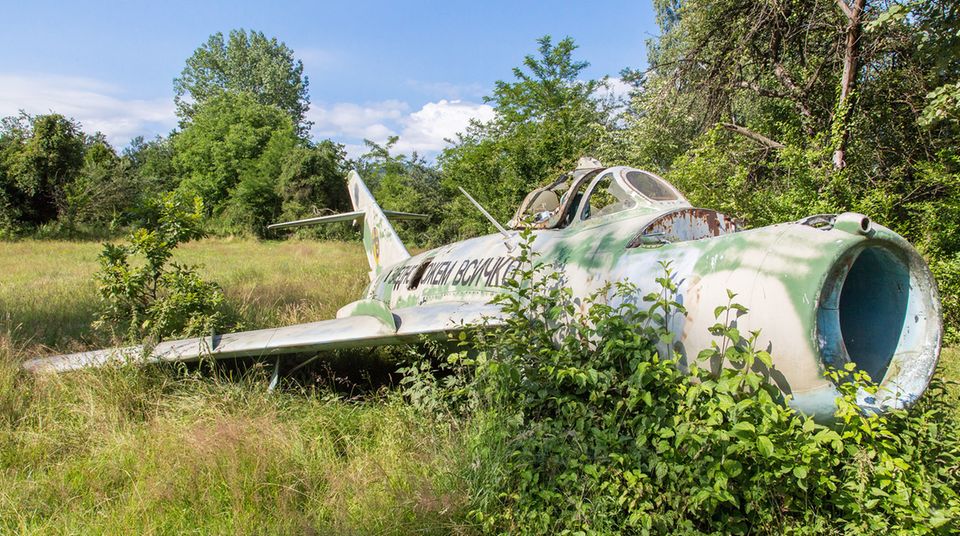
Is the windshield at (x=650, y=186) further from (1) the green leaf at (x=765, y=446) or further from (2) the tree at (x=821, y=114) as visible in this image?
(2) the tree at (x=821, y=114)

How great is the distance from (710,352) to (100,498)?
3924mm

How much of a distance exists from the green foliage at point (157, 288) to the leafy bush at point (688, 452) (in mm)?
4993

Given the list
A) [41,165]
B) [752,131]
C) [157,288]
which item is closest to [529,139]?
[752,131]

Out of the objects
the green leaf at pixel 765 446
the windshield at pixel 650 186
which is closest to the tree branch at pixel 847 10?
the windshield at pixel 650 186

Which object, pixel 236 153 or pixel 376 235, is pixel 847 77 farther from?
pixel 236 153

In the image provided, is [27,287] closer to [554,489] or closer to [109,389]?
[109,389]

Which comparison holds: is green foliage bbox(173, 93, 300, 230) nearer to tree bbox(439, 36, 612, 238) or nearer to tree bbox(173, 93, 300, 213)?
tree bbox(173, 93, 300, 213)

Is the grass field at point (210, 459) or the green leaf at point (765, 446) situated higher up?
the green leaf at point (765, 446)

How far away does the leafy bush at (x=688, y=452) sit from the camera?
277cm

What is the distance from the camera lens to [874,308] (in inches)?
129

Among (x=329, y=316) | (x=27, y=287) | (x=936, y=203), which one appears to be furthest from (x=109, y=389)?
(x=936, y=203)

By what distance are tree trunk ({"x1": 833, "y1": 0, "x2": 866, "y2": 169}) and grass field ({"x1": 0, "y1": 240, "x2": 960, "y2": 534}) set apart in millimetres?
4058

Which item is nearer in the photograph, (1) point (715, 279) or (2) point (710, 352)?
(2) point (710, 352)

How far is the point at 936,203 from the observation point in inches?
345
